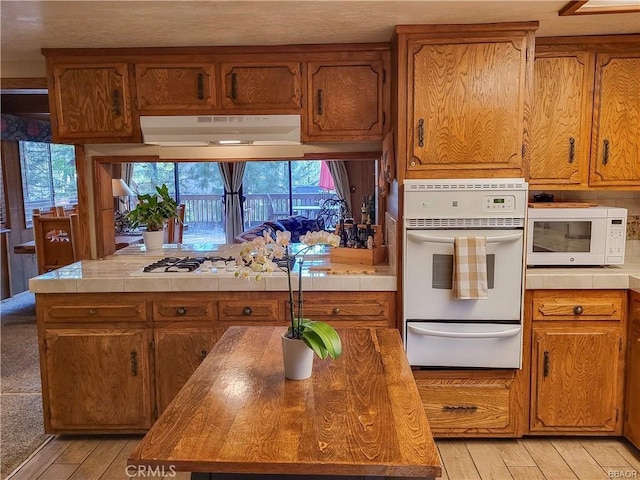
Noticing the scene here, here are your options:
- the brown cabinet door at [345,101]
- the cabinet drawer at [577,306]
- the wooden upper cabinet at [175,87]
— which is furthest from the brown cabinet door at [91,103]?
the cabinet drawer at [577,306]

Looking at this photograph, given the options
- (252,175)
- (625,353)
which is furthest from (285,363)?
(252,175)

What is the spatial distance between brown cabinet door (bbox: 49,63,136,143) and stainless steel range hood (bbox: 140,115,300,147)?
0.59ft

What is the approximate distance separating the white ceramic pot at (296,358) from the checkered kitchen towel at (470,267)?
49.7 inches

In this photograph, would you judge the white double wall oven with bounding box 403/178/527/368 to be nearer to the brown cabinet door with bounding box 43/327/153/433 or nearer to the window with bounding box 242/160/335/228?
the brown cabinet door with bounding box 43/327/153/433

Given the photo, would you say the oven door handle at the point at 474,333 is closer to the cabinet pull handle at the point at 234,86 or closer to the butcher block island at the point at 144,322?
the butcher block island at the point at 144,322

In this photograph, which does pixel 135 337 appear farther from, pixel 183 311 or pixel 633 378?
pixel 633 378

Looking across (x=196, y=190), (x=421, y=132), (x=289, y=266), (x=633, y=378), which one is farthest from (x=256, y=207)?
(x=289, y=266)

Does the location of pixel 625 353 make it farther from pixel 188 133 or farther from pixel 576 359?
pixel 188 133

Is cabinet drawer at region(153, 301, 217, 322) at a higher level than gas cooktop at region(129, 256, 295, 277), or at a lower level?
lower

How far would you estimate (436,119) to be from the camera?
8.95 ft

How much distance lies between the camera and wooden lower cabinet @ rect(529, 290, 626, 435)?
279cm

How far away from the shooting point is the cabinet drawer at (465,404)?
2820 millimetres

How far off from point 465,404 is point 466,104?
1586 mm

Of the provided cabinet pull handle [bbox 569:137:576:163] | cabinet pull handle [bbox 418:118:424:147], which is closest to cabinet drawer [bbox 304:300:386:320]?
cabinet pull handle [bbox 418:118:424:147]
